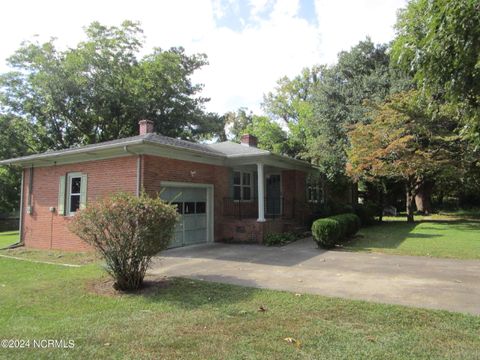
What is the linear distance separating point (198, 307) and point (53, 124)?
2736cm

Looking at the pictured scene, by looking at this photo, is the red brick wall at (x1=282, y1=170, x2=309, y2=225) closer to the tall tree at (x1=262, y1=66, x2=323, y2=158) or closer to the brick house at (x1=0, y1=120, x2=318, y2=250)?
the brick house at (x1=0, y1=120, x2=318, y2=250)

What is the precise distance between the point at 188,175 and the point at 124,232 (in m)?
6.30

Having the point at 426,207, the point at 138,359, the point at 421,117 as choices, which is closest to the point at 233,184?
the point at 421,117

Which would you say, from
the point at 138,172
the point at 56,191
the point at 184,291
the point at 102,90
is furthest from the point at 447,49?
the point at 102,90

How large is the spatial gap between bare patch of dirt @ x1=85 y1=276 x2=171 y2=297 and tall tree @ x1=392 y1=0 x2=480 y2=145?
18.6 feet

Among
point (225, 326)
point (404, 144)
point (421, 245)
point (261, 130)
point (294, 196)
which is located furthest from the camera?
point (261, 130)

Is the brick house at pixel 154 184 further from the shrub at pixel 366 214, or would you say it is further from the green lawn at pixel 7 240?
the shrub at pixel 366 214

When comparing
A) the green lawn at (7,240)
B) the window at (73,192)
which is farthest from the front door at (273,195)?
the green lawn at (7,240)

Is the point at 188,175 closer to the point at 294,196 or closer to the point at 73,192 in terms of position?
the point at 73,192

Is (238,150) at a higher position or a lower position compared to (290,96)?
lower

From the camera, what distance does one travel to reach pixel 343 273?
759cm

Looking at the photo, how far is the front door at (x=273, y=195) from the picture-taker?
17.3m

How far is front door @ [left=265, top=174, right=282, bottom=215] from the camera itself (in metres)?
17.3

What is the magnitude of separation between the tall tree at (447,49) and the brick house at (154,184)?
736cm
